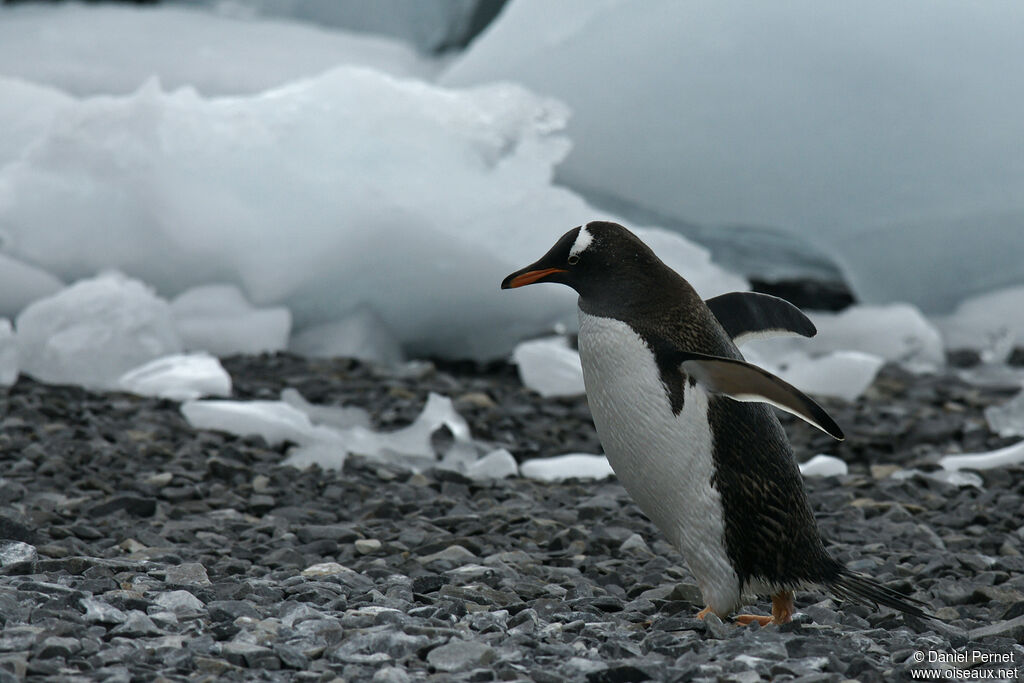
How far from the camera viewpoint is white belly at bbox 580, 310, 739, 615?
2400mm

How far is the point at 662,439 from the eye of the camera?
241 centimetres

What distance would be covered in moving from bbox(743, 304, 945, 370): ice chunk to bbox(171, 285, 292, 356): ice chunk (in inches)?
98.5

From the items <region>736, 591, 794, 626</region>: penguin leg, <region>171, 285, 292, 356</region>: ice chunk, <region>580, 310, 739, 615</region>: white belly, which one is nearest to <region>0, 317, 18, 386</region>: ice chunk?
<region>171, 285, 292, 356</region>: ice chunk

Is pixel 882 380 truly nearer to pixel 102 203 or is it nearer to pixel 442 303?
pixel 442 303

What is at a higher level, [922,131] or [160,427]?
[922,131]

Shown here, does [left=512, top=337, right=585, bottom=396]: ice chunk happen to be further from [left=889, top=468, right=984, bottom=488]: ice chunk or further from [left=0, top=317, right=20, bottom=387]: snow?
[left=0, top=317, right=20, bottom=387]: snow

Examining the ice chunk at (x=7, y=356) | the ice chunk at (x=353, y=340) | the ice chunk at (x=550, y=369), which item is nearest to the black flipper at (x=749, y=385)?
the ice chunk at (x=550, y=369)

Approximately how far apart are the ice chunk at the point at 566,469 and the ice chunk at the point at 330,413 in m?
0.78

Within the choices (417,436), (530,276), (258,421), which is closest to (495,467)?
(417,436)

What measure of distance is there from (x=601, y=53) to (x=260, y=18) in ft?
13.5

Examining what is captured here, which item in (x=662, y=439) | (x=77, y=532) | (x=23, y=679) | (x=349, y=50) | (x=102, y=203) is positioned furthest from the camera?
(x=349, y=50)

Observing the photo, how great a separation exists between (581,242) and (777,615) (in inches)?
33.9

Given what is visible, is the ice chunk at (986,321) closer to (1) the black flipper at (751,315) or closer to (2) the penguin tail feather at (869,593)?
(1) the black flipper at (751,315)

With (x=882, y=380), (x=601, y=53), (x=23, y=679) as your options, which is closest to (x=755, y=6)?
(x=601, y=53)
